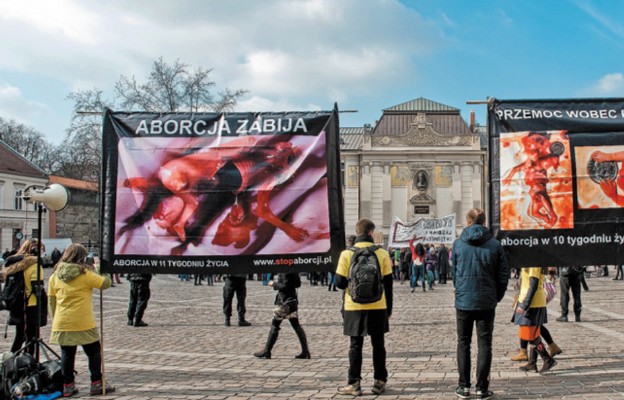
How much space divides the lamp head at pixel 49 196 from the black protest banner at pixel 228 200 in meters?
0.63

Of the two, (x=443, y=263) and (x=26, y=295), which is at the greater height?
(x=26, y=295)

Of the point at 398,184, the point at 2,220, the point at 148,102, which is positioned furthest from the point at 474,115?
the point at 2,220

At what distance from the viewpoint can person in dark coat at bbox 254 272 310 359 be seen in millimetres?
9867

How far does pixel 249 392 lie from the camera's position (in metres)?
7.56

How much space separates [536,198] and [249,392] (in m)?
4.28

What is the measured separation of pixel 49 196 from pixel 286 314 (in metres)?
3.86

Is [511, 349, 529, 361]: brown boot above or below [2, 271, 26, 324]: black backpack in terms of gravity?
below

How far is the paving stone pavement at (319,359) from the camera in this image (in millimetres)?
7609

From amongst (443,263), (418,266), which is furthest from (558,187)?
(443,263)

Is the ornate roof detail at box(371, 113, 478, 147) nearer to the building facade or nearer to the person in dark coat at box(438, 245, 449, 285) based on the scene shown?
the person in dark coat at box(438, 245, 449, 285)

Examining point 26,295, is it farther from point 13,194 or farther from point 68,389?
point 13,194

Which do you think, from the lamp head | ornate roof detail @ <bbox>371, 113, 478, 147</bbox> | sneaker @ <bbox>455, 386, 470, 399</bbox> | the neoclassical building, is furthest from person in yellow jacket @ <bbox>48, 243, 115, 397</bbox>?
ornate roof detail @ <bbox>371, 113, 478, 147</bbox>

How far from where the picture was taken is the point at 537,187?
28.1ft

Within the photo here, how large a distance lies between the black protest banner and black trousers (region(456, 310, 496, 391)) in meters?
1.89
